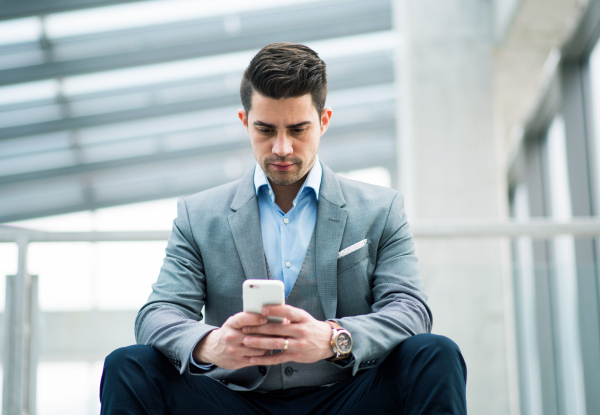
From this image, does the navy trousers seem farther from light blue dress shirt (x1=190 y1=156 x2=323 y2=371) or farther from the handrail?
the handrail

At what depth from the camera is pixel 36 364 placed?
2629 mm

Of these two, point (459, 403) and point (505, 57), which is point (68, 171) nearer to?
point (505, 57)

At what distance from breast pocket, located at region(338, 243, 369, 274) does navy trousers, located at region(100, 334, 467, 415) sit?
1.04ft

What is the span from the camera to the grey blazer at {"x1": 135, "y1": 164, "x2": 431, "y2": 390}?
1805 mm

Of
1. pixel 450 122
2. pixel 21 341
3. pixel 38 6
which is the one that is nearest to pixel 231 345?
pixel 21 341

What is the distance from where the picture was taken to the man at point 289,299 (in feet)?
5.16

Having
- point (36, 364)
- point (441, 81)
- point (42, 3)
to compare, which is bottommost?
point (36, 364)

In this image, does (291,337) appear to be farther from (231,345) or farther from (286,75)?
(286,75)

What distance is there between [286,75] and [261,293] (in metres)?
0.73

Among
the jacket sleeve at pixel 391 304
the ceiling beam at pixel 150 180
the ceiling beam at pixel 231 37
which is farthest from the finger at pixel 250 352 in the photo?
the ceiling beam at pixel 150 180

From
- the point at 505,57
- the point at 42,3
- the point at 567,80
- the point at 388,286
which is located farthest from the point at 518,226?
the point at 42,3

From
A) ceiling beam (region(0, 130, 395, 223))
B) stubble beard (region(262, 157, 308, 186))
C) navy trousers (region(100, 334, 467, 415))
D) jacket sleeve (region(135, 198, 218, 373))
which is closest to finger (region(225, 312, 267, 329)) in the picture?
jacket sleeve (region(135, 198, 218, 373))

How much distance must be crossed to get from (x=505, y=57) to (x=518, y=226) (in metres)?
2.60

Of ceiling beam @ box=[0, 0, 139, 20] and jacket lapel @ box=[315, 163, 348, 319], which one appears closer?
jacket lapel @ box=[315, 163, 348, 319]
